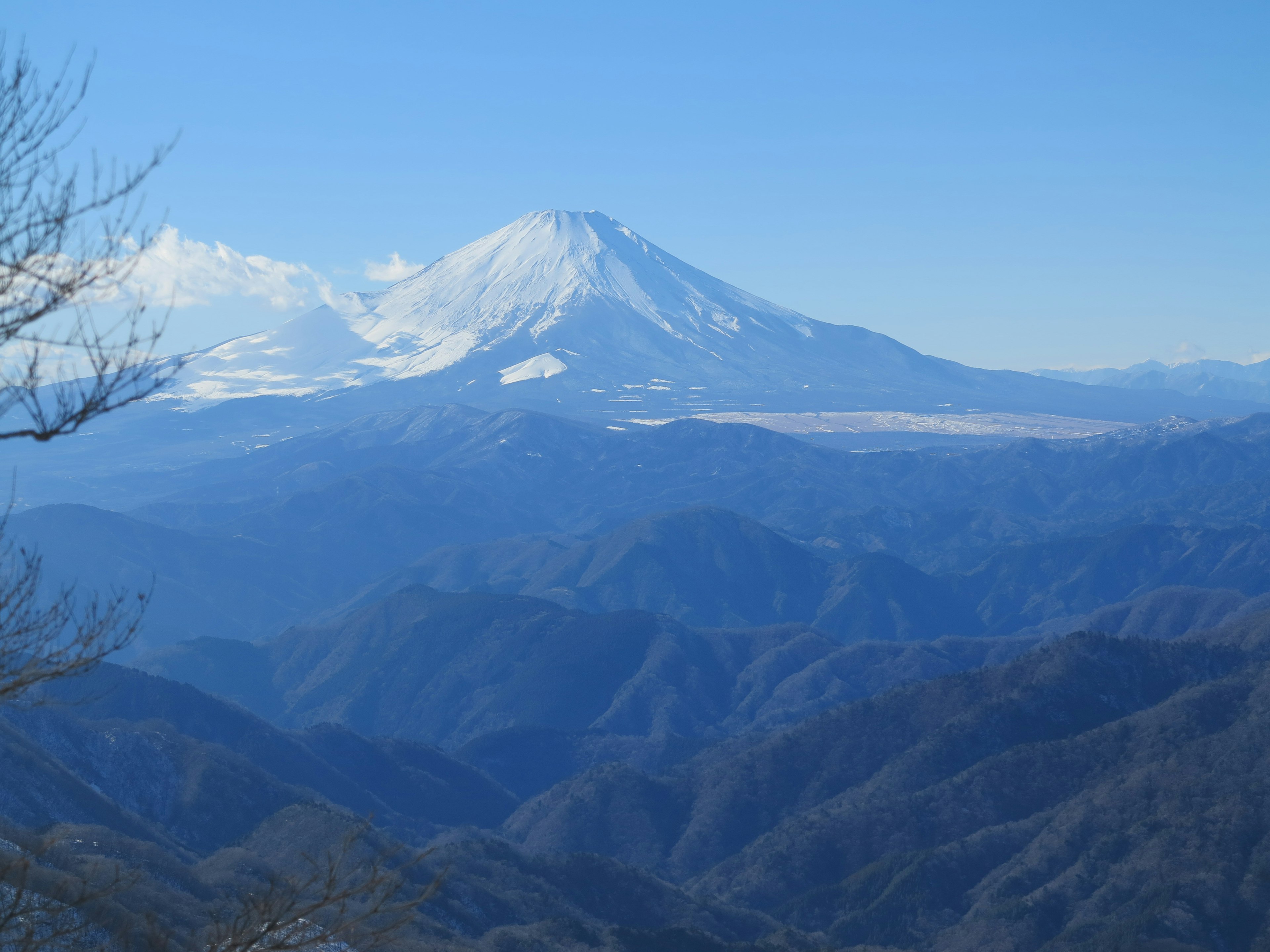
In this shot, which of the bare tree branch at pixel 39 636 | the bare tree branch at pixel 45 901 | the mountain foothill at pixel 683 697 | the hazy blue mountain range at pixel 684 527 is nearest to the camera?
the bare tree branch at pixel 39 636

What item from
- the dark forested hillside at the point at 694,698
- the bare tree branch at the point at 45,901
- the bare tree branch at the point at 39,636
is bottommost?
the dark forested hillside at the point at 694,698

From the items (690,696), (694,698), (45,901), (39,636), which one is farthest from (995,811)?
(39,636)

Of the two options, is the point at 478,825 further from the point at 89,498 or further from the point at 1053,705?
the point at 89,498

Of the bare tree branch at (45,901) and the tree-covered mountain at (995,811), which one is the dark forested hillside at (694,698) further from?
the bare tree branch at (45,901)

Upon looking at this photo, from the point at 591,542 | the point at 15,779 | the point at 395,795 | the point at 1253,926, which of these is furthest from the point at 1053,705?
the point at 591,542

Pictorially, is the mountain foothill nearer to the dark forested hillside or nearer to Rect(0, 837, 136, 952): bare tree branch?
the dark forested hillside

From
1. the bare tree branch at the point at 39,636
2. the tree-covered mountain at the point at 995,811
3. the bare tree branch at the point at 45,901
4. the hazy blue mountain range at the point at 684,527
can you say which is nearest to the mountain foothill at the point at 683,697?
the tree-covered mountain at the point at 995,811

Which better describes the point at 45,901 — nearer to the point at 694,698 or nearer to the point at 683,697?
the point at 683,697

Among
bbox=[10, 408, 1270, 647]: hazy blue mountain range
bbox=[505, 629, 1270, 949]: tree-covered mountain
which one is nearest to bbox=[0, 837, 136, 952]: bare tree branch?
bbox=[505, 629, 1270, 949]: tree-covered mountain
